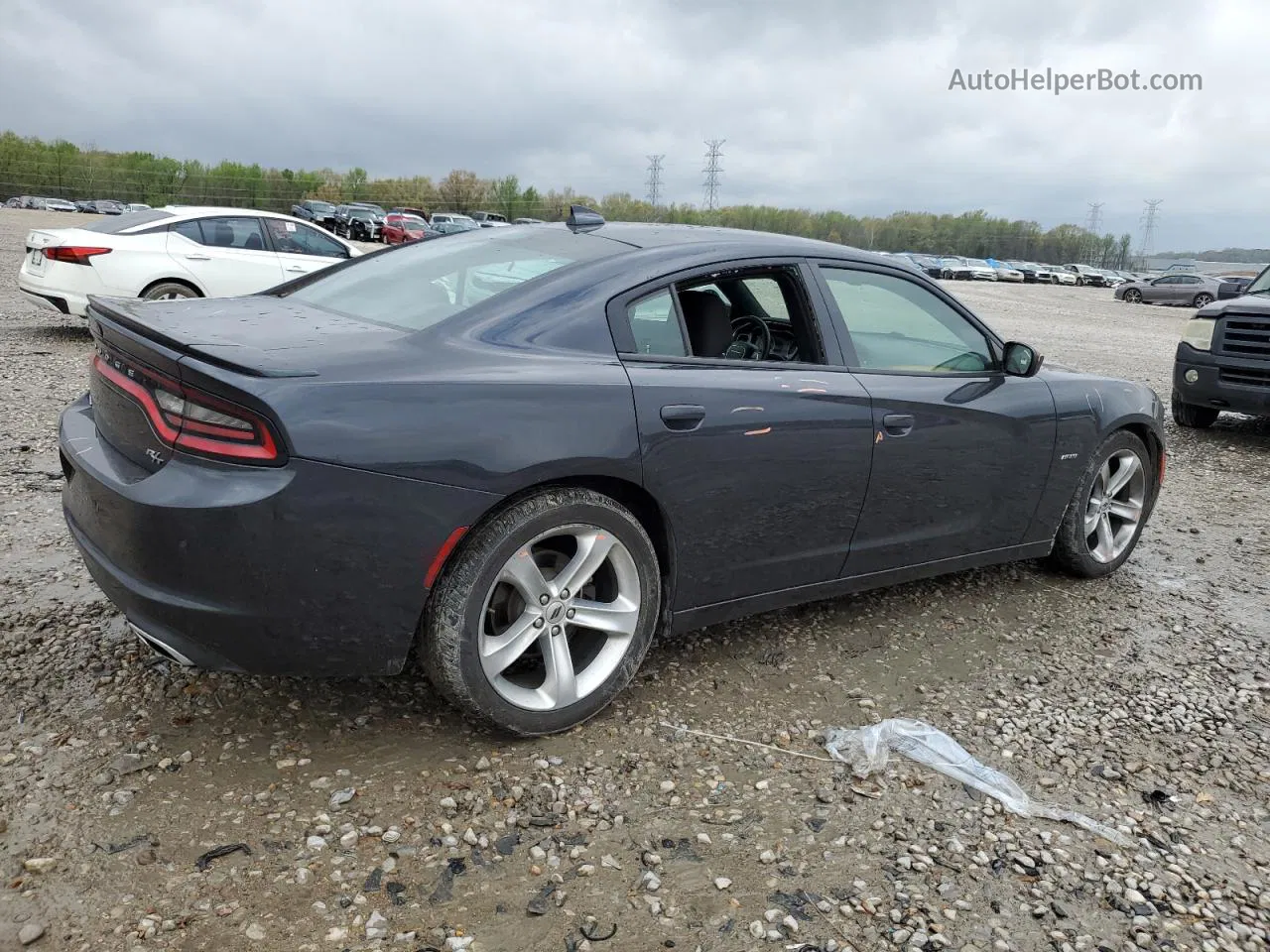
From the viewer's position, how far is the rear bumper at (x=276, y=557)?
2.42 meters

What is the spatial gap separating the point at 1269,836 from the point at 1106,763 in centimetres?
46

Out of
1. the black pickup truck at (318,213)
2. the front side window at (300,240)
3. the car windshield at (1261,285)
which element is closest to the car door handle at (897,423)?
the car windshield at (1261,285)

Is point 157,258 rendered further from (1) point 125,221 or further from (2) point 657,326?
(2) point 657,326

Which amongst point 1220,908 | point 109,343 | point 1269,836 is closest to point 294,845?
point 109,343

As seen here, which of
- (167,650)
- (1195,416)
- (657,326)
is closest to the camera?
(167,650)

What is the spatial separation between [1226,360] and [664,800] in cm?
782

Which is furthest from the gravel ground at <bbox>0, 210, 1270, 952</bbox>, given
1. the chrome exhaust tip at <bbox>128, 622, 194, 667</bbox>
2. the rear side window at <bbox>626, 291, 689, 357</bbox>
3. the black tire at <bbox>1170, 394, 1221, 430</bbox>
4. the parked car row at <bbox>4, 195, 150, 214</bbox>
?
the parked car row at <bbox>4, 195, 150, 214</bbox>

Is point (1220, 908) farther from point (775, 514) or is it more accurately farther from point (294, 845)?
point (294, 845)

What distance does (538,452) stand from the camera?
2703 millimetres

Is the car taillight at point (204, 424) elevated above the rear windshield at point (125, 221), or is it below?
below

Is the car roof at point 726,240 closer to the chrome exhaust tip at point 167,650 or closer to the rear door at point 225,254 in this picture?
the chrome exhaust tip at point 167,650

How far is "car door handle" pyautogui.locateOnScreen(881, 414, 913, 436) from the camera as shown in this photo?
11.6 feet

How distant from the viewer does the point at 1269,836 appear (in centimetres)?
277

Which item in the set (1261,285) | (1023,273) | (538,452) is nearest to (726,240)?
(538,452)
